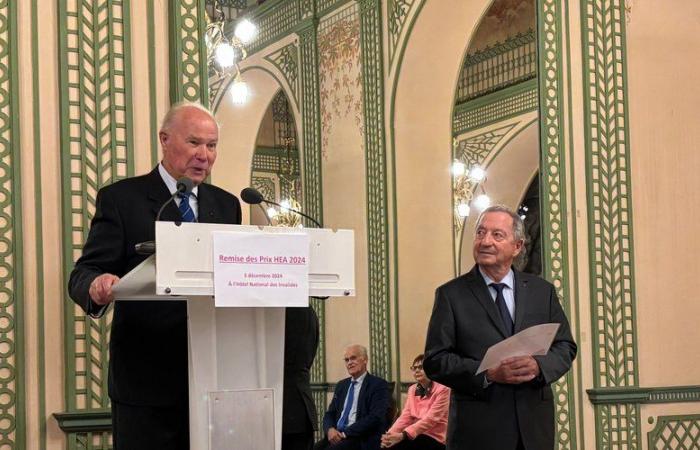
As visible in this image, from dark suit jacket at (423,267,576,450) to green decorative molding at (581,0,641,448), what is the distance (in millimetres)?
3040

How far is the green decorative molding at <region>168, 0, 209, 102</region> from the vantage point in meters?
5.45

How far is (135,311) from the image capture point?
362 centimetres

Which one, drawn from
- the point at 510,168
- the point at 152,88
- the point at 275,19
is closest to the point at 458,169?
the point at 510,168

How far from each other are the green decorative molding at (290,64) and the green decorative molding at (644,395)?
5537 millimetres

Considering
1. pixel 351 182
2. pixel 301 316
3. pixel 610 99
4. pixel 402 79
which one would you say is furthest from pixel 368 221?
pixel 301 316

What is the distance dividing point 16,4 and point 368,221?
539 centimetres

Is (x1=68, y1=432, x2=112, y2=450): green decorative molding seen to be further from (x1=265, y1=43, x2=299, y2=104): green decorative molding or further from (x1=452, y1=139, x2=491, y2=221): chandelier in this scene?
(x1=452, y1=139, x2=491, y2=221): chandelier

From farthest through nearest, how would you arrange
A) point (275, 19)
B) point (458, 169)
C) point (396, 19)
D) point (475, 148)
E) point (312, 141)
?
point (475, 148) → point (458, 169) → point (275, 19) → point (312, 141) → point (396, 19)

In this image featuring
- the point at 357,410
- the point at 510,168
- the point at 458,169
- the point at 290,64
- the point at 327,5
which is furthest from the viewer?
the point at 510,168

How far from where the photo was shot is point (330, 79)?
11062 millimetres

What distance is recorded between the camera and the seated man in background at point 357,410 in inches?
368

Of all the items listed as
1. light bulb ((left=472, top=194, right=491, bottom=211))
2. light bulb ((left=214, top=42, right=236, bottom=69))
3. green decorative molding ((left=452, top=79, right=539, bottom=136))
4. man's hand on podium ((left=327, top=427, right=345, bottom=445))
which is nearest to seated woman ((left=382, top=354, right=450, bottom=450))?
man's hand on podium ((left=327, top=427, right=345, bottom=445))

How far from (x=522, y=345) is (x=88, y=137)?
2.33 m

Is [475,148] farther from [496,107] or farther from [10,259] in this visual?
[10,259]
